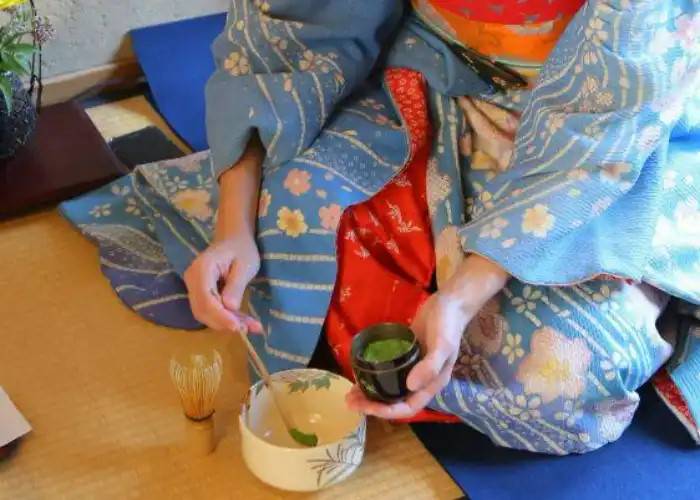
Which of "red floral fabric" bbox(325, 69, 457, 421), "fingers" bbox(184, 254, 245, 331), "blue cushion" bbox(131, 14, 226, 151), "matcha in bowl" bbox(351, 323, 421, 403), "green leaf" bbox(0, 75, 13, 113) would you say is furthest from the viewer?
"blue cushion" bbox(131, 14, 226, 151)

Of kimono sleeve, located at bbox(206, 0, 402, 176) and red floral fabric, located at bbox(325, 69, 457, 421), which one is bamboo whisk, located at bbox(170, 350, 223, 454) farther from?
kimono sleeve, located at bbox(206, 0, 402, 176)

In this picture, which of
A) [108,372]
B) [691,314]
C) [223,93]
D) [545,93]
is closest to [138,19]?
[223,93]

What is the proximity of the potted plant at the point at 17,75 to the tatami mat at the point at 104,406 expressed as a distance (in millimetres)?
214

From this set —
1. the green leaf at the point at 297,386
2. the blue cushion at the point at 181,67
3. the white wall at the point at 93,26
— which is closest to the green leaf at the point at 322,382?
the green leaf at the point at 297,386

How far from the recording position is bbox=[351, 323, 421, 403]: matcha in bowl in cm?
112

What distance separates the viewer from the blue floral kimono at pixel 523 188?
3.91 feet

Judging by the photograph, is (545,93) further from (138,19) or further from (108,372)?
(138,19)

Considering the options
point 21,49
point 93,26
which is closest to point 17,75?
point 21,49

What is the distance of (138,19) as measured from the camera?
2.21 m

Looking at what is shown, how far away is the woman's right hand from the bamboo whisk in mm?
56

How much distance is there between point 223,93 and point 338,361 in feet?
1.35

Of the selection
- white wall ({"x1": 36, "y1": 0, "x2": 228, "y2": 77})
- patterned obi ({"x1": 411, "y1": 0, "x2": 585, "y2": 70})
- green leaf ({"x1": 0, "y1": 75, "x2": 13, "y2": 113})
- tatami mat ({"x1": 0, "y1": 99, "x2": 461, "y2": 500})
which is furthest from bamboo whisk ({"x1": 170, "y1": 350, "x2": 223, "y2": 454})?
white wall ({"x1": 36, "y1": 0, "x2": 228, "y2": 77})

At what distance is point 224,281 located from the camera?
1290 mm

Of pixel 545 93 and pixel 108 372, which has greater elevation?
pixel 545 93
